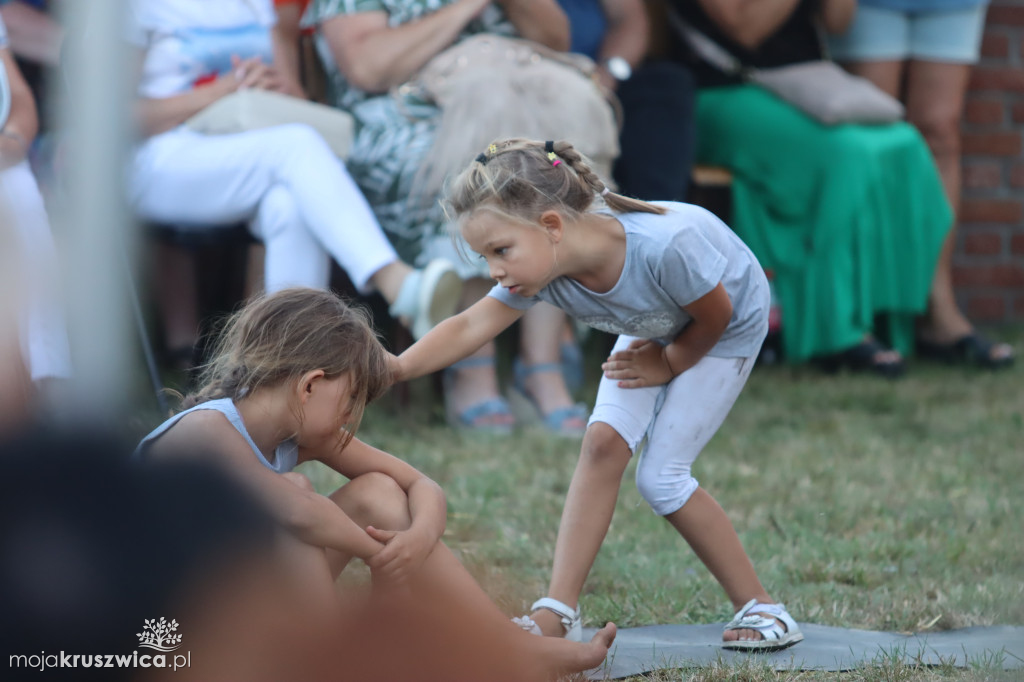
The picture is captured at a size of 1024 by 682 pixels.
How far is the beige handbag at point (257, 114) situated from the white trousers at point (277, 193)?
0.03 meters

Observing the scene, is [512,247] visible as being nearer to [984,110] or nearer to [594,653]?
[594,653]

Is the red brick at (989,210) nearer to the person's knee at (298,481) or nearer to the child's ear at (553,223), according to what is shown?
the child's ear at (553,223)

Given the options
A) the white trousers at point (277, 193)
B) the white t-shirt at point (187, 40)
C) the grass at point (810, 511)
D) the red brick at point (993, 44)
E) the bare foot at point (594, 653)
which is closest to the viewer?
the bare foot at point (594, 653)

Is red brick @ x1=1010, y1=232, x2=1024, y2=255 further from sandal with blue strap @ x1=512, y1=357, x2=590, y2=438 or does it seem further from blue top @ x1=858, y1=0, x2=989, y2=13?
sandal with blue strap @ x1=512, y1=357, x2=590, y2=438

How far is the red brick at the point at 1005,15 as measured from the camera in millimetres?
4961

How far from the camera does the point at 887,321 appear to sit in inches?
179

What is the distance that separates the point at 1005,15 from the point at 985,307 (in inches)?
48.5

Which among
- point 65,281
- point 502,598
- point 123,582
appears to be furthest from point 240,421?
point 502,598

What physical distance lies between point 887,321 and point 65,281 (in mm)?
3611

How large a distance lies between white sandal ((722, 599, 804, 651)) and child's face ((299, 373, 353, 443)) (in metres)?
0.73

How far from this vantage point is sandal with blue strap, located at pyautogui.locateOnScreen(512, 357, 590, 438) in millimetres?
3408

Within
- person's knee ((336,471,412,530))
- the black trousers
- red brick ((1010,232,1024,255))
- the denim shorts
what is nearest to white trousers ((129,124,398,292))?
the black trousers

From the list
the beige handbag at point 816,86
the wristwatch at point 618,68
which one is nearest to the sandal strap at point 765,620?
the wristwatch at point 618,68

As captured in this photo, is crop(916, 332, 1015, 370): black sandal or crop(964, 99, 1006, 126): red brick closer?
crop(916, 332, 1015, 370): black sandal
